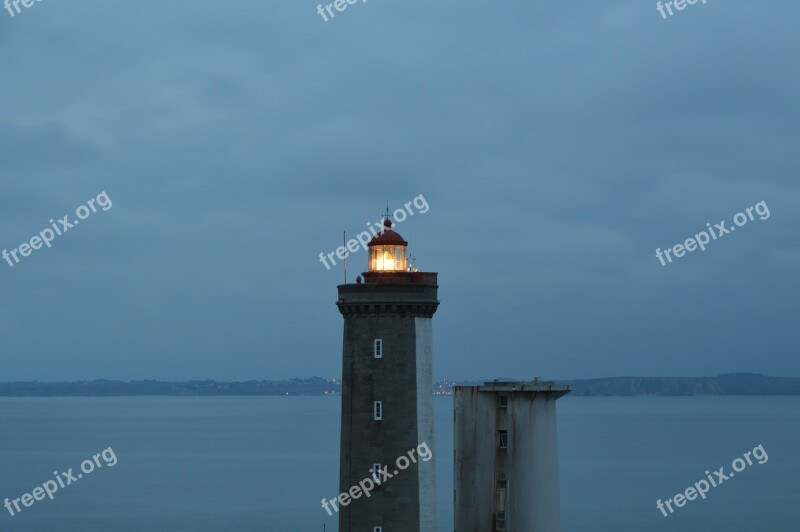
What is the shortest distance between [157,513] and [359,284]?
78050mm

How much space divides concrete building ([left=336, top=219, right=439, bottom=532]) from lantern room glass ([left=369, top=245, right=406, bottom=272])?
804 mm

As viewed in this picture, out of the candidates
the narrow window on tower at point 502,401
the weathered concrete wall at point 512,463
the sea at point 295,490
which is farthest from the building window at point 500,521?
the sea at point 295,490

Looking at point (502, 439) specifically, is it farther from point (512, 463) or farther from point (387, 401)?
point (387, 401)

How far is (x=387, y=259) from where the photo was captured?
42.8 meters

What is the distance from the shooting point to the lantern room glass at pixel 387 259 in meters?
42.7

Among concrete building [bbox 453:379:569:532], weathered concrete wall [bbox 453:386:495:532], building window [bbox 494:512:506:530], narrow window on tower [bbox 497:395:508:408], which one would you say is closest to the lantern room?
weathered concrete wall [bbox 453:386:495:532]

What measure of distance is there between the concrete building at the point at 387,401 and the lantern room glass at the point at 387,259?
0.80m

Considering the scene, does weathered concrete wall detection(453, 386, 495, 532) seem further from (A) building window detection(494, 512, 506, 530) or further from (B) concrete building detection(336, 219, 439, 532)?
(B) concrete building detection(336, 219, 439, 532)

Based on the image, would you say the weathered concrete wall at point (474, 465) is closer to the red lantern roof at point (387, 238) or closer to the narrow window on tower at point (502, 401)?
the narrow window on tower at point (502, 401)

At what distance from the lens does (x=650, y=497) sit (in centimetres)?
12356

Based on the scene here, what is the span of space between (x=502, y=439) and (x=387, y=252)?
30.2 feet

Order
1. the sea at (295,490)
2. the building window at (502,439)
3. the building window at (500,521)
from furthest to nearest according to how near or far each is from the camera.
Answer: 1. the sea at (295,490)
2. the building window at (502,439)
3. the building window at (500,521)

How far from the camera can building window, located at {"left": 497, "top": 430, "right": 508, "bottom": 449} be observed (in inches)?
1451

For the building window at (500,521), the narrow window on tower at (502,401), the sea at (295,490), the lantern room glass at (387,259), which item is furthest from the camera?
the sea at (295,490)
